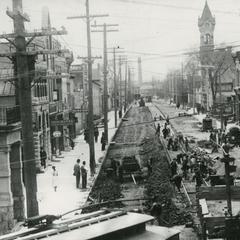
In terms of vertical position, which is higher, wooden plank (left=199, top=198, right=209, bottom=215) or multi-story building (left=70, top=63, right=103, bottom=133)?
A: multi-story building (left=70, top=63, right=103, bottom=133)

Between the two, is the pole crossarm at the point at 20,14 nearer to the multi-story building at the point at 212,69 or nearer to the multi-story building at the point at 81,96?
the multi-story building at the point at 81,96

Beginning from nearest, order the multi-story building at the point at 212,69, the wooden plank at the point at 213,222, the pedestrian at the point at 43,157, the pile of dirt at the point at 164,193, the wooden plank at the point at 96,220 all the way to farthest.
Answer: the wooden plank at the point at 96,220
the wooden plank at the point at 213,222
the pile of dirt at the point at 164,193
the pedestrian at the point at 43,157
the multi-story building at the point at 212,69

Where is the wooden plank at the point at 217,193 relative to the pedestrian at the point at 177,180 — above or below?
above

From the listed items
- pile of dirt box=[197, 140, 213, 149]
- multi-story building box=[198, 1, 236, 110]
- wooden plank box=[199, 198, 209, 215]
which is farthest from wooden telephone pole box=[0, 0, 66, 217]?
multi-story building box=[198, 1, 236, 110]

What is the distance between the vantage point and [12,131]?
852 inches

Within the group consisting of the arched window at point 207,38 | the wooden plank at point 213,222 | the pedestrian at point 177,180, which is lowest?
the pedestrian at point 177,180

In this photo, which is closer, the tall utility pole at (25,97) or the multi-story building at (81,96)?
the tall utility pole at (25,97)

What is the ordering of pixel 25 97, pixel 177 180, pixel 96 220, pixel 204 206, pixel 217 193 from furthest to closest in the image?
pixel 177 180 < pixel 217 193 < pixel 25 97 < pixel 204 206 < pixel 96 220

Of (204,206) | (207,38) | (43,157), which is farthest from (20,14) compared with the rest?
(207,38)

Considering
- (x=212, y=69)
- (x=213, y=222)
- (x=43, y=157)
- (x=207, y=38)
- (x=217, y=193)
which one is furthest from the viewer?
(x=207, y=38)

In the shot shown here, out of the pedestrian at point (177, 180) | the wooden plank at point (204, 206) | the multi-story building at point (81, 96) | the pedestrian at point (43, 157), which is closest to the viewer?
the wooden plank at point (204, 206)

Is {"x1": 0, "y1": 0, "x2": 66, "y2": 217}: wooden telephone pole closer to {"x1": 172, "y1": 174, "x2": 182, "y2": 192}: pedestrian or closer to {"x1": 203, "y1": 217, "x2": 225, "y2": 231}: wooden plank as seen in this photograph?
{"x1": 203, "y1": 217, "x2": 225, "y2": 231}: wooden plank

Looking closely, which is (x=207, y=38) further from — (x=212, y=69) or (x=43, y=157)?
(x=43, y=157)

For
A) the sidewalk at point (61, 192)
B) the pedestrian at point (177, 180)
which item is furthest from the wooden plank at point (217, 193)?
the pedestrian at point (177, 180)
